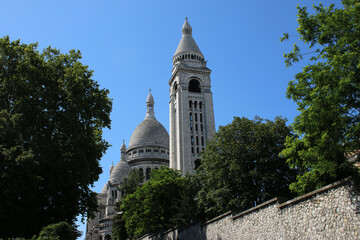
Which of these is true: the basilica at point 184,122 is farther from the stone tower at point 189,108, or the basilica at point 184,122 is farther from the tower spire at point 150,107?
the tower spire at point 150,107

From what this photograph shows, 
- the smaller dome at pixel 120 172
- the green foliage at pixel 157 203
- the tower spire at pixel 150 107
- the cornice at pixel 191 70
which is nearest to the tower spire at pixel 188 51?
the cornice at pixel 191 70

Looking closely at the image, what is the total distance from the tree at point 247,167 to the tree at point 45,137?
9.32 metres

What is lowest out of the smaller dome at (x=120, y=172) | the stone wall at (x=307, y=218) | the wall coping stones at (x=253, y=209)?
the stone wall at (x=307, y=218)

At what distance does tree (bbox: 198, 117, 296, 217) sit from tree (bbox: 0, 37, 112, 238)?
932 centimetres

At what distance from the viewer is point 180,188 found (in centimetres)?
3762

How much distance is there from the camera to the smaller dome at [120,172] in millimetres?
82250

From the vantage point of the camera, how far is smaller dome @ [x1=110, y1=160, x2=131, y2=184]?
82.2 metres

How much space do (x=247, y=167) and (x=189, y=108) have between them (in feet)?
139

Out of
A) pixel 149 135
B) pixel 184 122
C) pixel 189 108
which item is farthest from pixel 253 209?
pixel 149 135

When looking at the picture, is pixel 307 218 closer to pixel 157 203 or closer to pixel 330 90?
pixel 330 90

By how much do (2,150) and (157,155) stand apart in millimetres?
67475

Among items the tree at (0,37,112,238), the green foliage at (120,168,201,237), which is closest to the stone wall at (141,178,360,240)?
the tree at (0,37,112,238)

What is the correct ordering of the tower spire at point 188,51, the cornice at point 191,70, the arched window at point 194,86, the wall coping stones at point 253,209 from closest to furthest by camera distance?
the wall coping stones at point 253,209 < the cornice at point 191,70 < the arched window at point 194,86 < the tower spire at point 188,51

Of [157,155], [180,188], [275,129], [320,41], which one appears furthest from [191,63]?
[320,41]
